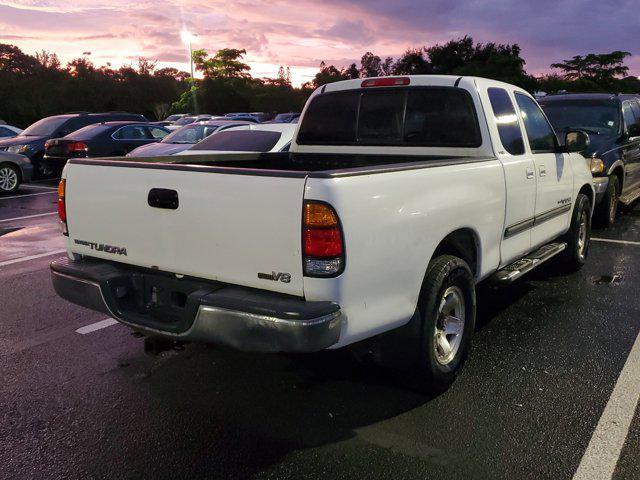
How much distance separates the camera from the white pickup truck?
112 inches

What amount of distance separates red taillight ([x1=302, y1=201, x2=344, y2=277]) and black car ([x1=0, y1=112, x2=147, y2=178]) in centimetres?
1432

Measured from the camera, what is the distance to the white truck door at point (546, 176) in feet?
16.8

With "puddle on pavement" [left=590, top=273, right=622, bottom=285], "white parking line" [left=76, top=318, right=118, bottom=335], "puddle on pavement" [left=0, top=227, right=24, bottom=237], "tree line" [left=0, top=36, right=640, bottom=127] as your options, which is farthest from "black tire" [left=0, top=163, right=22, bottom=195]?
"tree line" [left=0, top=36, right=640, bottom=127]

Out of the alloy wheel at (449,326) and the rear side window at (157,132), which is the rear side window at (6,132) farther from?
the alloy wheel at (449,326)

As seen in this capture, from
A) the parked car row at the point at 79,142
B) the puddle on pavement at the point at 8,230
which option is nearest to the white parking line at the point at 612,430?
the puddle on pavement at the point at 8,230

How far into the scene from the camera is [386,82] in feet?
16.0

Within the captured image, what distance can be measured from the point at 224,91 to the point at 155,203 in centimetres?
6721

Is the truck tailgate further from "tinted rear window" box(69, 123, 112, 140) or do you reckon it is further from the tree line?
the tree line

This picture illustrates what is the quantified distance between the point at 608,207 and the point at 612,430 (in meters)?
6.35

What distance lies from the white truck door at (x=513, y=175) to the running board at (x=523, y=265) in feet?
0.19

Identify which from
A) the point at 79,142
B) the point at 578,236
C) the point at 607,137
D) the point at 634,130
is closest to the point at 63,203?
the point at 578,236

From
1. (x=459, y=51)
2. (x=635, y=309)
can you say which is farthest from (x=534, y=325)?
(x=459, y=51)

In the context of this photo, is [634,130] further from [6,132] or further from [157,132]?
[6,132]

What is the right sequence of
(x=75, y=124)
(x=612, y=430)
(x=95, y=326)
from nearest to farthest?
(x=612, y=430) < (x=95, y=326) < (x=75, y=124)
